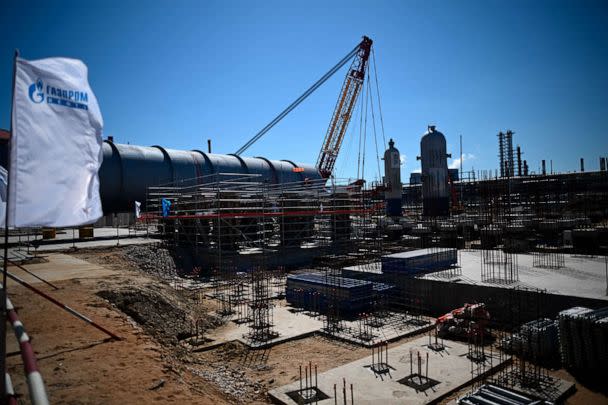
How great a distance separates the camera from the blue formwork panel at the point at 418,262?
16.4 meters

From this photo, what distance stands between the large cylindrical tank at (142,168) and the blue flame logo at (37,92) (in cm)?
2391

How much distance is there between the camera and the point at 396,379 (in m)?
8.86

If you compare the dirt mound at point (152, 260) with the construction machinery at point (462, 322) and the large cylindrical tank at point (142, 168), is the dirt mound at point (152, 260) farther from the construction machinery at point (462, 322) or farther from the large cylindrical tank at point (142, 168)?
the construction machinery at point (462, 322)

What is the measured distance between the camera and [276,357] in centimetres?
1087

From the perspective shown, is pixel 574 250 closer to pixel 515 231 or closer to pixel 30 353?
pixel 515 231

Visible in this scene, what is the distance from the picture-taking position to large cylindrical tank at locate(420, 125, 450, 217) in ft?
107

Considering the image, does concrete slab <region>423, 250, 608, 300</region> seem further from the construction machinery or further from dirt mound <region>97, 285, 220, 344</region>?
dirt mound <region>97, 285, 220, 344</region>

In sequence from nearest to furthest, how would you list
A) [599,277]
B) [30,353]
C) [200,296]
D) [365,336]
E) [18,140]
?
1. [30,353]
2. [18,140]
3. [365,336]
4. [599,277]
5. [200,296]

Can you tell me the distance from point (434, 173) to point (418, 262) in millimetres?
18450

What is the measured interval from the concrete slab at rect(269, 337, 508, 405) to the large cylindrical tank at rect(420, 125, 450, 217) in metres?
23.4

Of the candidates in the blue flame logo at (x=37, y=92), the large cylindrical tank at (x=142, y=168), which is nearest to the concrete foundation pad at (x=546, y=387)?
the blue flame logo at (x=37, y=92)

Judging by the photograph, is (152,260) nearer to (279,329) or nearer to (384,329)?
(279,329)

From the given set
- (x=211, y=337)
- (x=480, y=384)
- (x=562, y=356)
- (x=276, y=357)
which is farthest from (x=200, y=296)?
(x=562, y=356)

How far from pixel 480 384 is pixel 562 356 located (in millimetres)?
2904
